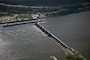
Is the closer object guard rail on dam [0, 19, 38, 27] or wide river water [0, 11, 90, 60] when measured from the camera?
wide river water [0, 11, 90, 60]

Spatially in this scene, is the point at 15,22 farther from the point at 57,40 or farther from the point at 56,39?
the point at 57,40

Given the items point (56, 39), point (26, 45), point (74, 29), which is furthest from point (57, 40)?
point (74, 29)

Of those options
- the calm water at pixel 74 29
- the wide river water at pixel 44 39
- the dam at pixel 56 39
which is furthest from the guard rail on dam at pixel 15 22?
the calm water at pixel 74 29

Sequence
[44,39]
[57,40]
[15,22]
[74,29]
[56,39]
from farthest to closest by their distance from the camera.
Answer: [15,22]
[74,29]
[44,39]
[56,39]
[57,40]

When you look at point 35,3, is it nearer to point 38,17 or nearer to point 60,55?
point 38,17

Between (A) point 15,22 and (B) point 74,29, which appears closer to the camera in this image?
(B) point 74,29

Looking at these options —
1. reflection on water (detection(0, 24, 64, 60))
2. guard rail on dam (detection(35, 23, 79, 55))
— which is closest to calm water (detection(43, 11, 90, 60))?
guard rail on dam (detection(35, 23, 79, 55))

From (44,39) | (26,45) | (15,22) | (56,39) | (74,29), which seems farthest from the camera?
(15,22)

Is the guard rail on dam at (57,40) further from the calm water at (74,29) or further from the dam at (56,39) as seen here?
the calm water at (74,29)

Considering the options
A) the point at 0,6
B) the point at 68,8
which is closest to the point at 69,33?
the point at 68,8

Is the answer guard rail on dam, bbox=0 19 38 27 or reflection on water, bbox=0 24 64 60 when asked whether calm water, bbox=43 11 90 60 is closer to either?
reflection on water, bbox=0 24 64 60
